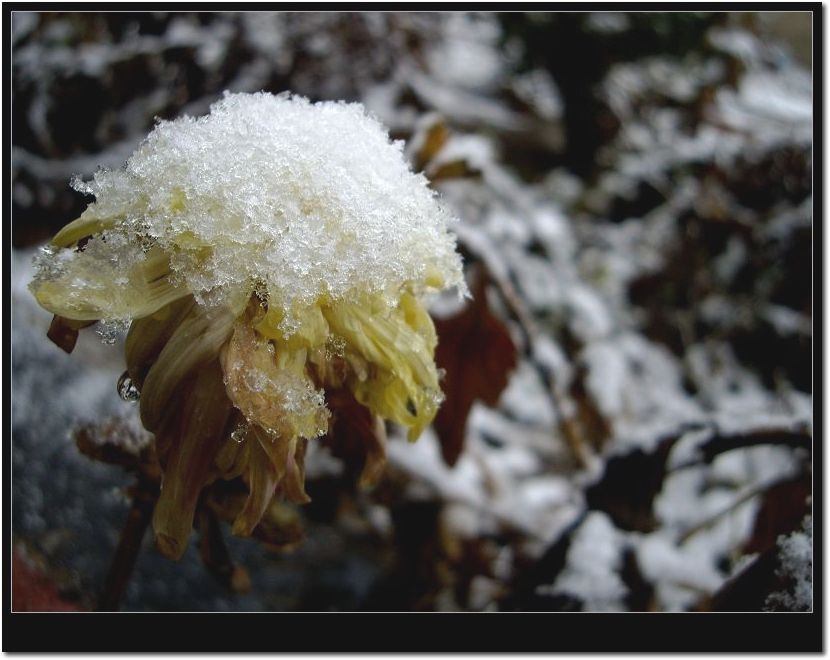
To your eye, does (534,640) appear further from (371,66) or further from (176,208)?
(371,66)

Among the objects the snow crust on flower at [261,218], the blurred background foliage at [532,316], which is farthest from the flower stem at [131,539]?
the snow crust on flower at [261,218]

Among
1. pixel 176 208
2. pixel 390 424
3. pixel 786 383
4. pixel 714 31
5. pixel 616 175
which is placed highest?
pixel 176 208

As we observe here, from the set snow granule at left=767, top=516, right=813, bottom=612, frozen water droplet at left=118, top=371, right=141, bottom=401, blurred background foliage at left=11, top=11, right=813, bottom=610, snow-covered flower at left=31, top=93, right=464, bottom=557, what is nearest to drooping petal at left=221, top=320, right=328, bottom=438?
snow-covered flower at left=31, top=93, right=464, bottom=557

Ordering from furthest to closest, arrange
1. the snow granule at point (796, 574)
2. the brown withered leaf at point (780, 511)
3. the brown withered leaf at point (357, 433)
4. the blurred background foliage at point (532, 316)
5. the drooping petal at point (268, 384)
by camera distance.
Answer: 1. the blurred background foliage at point (532, 316)
2. the brown withered leaf at point (780, 511)
3. the snow granule at point (796, 574)
4. the brown withered leaf at point (357, 433)
5. the drooping petal at point (268, 384)

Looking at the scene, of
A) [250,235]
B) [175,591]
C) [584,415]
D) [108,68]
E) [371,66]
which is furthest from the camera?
[371,66]

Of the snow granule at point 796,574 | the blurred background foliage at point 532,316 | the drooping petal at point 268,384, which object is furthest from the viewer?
the blurred background foliage at point 532,316

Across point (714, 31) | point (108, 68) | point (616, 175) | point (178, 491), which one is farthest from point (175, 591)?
point (714, 31)

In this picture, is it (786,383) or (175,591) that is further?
(786,383)

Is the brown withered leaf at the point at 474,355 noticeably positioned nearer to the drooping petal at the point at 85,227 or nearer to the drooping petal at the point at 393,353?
the drooping petal at the point at 393,353
